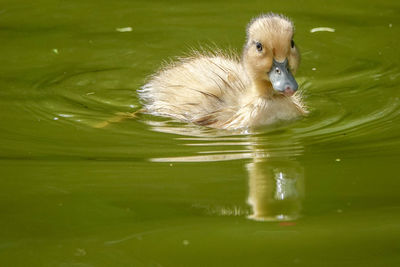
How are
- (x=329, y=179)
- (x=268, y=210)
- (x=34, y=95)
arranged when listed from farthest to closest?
1. (x=34, y=95)
2. (x=329, y=179)
3. (x=268, y=210)

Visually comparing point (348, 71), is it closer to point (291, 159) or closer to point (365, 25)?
point (365, 25)

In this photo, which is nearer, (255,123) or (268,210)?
(268,210)

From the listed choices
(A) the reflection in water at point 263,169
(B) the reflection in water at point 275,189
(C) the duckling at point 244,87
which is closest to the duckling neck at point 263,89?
(C) the duckling at point 244,87

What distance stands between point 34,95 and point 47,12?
7.24ft

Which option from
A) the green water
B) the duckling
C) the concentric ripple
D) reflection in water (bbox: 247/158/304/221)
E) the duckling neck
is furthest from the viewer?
the duckling neck

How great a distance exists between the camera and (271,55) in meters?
4.85

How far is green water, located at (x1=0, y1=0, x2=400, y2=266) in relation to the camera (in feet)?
10.1

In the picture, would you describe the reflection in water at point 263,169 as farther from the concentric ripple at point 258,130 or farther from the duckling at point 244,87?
the duckling at point 244,87

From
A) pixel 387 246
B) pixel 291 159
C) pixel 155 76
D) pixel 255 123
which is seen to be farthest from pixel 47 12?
pixel 387 246

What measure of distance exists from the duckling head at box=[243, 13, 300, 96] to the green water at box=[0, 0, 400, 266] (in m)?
0.28

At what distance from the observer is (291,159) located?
4082mm

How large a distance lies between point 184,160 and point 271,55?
3.46ft

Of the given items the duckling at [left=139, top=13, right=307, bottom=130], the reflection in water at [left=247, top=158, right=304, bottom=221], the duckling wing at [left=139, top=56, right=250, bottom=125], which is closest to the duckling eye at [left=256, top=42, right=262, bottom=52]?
the duckling at [left=139, top=13, right=307, bottom=130]

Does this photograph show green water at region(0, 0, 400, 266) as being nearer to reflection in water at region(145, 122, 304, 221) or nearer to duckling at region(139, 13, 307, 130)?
reflection in water at region(145, 122, 304, 221)
